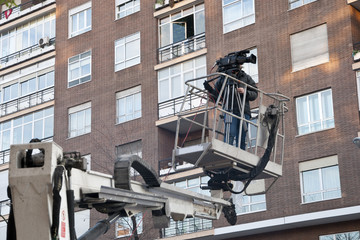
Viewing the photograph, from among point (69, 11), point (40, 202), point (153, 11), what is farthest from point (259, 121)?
point (69, 11)

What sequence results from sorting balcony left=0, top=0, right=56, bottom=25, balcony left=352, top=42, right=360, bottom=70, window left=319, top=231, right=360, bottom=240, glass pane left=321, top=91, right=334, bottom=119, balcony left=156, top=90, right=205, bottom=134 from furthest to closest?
1. balcony left=0, top=0, right=56, bottom=25
2. balcony left=156, top=90, right=205, bottom=134
3. glass pane left=321, top=91, right=334, bottom=119
4. balcony left=352, top=42, right=360, bottom=70
5. window left=319, top=231, right=360, bottom=240

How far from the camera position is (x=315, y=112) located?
2831cm

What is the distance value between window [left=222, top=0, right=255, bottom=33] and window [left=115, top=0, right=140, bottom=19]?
551 cm

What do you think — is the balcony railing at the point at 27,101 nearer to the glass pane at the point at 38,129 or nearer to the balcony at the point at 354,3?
the glass pane at the point at 38,129

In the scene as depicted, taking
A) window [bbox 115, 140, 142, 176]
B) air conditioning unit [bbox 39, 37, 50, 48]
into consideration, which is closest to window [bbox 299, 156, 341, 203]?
window [bbox 115, 140, 142, 176]

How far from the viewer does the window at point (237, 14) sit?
31188 mm

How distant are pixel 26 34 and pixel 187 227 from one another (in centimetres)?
1603

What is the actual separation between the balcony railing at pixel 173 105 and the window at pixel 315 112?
5390 millimetres

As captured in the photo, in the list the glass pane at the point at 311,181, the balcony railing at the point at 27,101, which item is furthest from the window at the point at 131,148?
the glass pane at the point at 311,181

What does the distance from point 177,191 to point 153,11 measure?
87.9 feet

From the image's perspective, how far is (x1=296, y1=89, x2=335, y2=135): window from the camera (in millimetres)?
27953

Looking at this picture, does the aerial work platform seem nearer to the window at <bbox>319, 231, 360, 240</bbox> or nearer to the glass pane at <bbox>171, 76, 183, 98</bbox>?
the window at <bbox>319, 231, 360, 240</bbox>

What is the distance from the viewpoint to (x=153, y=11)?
3497cm

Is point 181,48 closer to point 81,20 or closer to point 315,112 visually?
point 81,20
